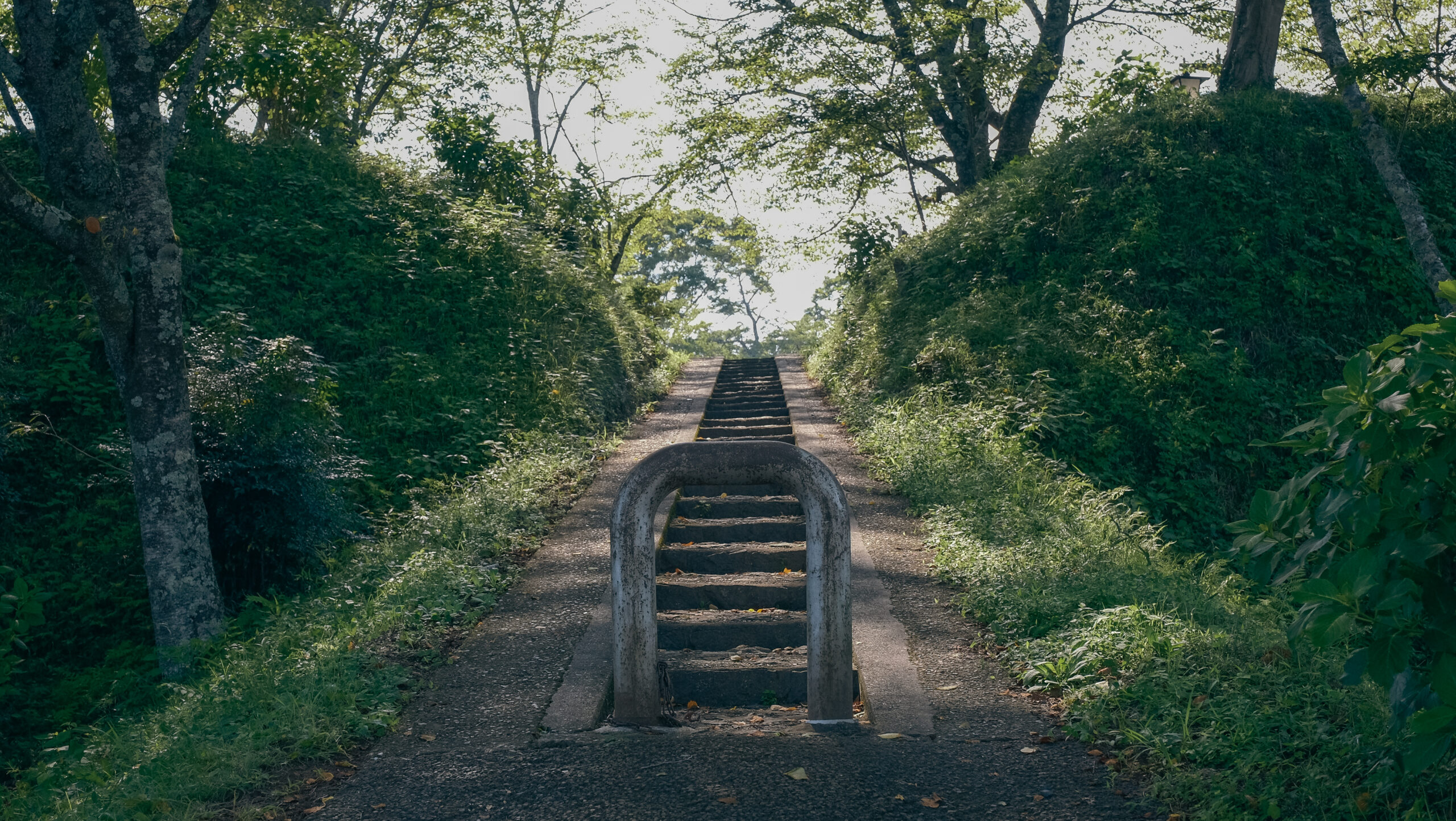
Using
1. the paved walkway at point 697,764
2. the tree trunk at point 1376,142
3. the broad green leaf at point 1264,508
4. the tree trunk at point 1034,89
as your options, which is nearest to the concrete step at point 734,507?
the paved walkway at point 697,764

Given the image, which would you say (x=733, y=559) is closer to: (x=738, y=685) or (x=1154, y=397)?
(x=738, y=685)

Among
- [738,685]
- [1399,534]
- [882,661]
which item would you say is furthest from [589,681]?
[1399,534]

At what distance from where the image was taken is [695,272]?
170ft

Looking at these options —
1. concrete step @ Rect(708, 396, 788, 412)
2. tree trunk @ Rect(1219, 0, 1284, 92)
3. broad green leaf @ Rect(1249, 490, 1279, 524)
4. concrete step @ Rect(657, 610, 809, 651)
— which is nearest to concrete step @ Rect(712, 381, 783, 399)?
concrete step @ Rect(708, 396, 788, 412)

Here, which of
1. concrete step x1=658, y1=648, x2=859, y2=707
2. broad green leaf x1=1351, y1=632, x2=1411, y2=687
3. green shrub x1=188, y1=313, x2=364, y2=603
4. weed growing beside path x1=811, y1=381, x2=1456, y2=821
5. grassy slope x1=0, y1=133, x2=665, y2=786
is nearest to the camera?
broad green leaf x1=1351, y1=632, x2=1411, y2=687

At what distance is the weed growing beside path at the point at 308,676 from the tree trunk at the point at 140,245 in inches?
22.3

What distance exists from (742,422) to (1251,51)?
34.6 feet

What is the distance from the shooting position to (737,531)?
7.18 meters

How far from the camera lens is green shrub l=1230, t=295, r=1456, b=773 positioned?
2.56m

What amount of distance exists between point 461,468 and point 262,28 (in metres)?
9.11

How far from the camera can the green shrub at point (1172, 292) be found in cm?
1095

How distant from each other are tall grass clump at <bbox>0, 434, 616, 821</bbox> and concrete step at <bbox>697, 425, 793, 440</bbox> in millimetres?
3569

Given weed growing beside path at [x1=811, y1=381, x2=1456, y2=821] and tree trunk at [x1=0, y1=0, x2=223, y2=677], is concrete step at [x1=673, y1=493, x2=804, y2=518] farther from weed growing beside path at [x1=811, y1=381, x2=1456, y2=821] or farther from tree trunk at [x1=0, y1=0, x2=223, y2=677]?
tree trunk at [x1=0, y1=0, x2=223, y2=677]

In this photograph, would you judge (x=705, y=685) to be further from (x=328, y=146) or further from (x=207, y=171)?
(x=328, y=146)
